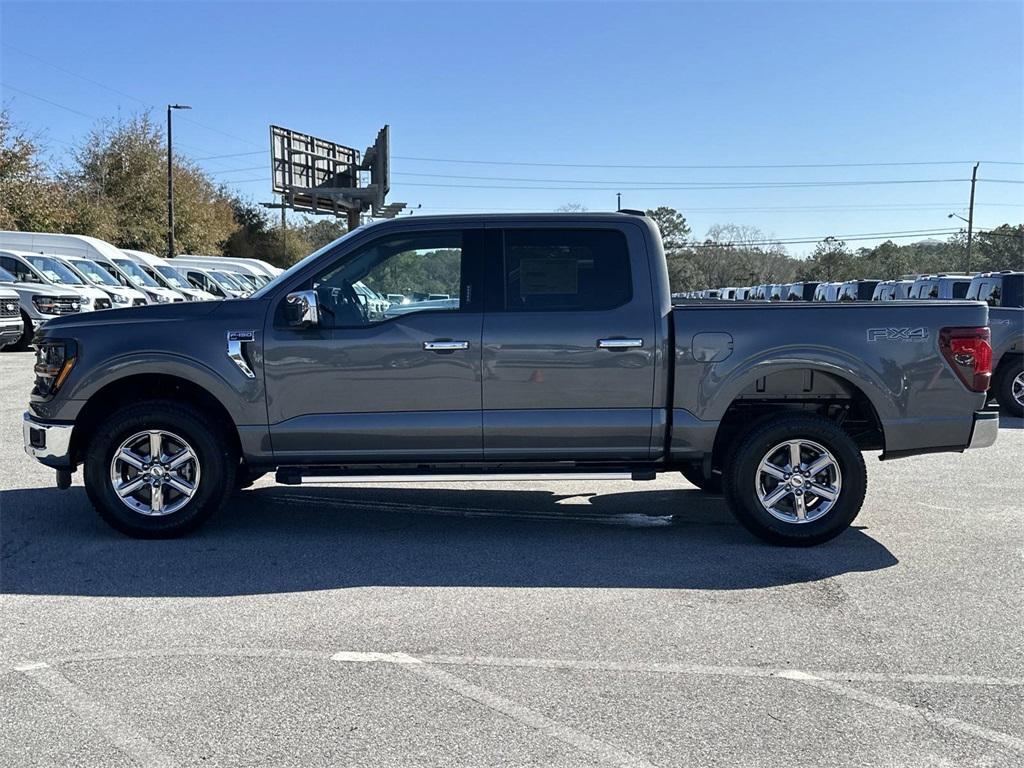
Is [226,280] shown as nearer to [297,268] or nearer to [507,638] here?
[297,268]

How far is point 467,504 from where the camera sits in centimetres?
702

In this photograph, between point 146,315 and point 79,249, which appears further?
point 79,249

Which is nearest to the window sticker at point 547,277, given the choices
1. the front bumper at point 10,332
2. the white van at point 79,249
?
the front bumper at point 10,332

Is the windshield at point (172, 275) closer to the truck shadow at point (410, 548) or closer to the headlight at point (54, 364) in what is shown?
the truck shadow at point (410, 548)

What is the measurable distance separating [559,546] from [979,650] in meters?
→ 2.44

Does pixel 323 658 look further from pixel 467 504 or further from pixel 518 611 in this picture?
pixel 467 504

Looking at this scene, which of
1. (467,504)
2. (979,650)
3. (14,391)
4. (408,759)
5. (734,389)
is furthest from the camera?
(14,391)

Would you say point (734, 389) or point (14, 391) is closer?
point (734, 389)

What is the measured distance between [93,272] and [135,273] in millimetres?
2767

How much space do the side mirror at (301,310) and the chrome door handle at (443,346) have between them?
0.69 metres

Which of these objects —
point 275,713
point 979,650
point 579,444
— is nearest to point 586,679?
point 275,713

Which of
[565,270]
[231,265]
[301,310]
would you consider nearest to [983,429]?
[565,270]

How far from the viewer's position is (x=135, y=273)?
25.8m

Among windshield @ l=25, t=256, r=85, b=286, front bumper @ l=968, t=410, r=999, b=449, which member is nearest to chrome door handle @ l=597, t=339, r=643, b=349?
front bumper @ l=968, t=410, r=999, b=449
